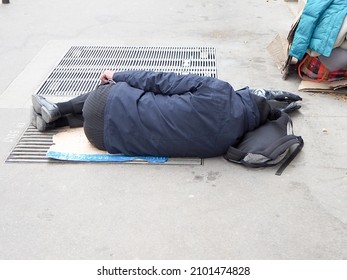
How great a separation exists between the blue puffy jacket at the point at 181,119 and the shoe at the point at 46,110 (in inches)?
21.2

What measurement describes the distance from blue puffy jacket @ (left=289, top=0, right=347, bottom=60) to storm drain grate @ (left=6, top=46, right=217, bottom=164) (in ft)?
2.87

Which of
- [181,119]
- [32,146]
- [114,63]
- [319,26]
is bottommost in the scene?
[114,63]

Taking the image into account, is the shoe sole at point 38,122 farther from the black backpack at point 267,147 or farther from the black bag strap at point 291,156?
the black bag strap at point 291,156

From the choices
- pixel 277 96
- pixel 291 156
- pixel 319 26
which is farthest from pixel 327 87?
pixel 291 156

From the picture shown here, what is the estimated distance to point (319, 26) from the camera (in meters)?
3.88

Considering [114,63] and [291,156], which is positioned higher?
[291,156]

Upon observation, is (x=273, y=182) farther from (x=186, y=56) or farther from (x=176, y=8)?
(x=176, y=8)

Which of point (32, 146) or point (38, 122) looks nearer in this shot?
point (32, 146)

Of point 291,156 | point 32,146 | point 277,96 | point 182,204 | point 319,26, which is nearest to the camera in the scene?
point 182,204

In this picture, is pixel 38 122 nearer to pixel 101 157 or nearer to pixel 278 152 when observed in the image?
pixel 101 157

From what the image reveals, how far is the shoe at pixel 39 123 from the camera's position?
3.39 m

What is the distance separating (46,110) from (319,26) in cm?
244

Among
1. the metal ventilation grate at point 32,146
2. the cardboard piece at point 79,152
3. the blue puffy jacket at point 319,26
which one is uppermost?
the blue puffy jacket at point 319,26

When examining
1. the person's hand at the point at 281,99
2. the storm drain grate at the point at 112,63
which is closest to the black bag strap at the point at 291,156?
the person's hand at the point at 281,99
